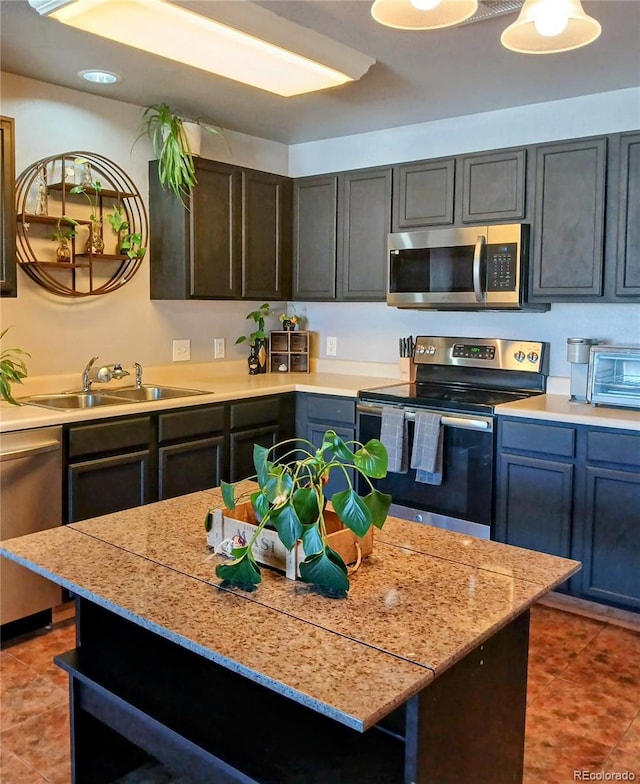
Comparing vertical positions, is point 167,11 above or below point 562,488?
above

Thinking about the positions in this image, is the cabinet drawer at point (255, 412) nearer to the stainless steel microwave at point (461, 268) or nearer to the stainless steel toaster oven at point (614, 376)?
the stainless steel microwave at point (461, 268)

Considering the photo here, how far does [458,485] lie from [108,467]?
63.6 inches

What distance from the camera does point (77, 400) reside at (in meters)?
3.55

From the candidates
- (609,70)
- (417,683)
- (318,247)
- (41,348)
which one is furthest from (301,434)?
(417,683)

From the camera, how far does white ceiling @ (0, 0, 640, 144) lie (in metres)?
2.61

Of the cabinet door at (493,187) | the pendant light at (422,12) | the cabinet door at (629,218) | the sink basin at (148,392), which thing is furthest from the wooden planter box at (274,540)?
the cabinet door at (493,187)

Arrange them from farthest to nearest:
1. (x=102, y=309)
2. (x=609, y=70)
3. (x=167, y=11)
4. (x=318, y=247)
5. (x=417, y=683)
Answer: (x=318, y=247), (x=102, y=309), (x=609, y=70), (x=167, y=11), (x=417, y=683)

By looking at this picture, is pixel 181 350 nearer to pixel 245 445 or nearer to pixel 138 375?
pixel 138 375

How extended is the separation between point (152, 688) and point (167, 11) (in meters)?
1.94

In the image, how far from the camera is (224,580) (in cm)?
144

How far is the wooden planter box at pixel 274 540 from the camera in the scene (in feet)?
4.84

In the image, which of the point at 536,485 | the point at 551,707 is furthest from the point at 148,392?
the point at 551,707

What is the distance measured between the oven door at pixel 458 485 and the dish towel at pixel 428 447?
0.04 metres

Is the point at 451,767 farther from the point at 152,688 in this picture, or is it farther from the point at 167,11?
the point at 167,11
